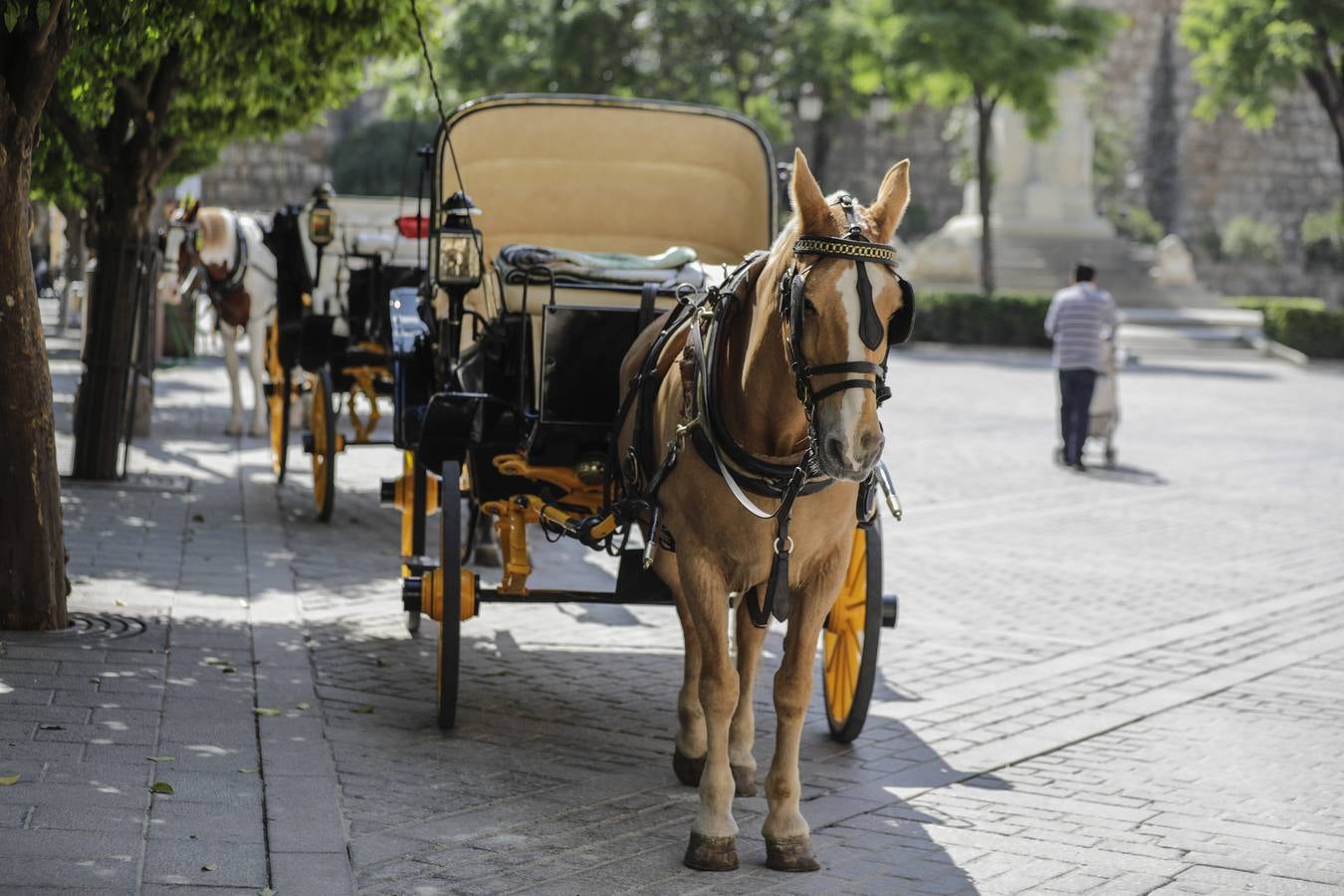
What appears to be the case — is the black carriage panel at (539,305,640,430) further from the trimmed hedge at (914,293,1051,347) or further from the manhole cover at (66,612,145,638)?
the trimmed hedge at (914,293,1051,347)

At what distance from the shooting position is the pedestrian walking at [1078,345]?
1680cm

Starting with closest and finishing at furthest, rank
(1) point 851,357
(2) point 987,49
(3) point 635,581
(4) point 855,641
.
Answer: (1) point 851,357, (3) point 635,581, (4) point 855,641, (2) point 987,49

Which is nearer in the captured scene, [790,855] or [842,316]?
[842,316]

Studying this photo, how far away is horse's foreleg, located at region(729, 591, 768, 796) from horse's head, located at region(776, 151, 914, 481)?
3.30ft

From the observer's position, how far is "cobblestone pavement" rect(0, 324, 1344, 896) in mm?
5309

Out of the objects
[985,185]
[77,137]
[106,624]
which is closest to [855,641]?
[106,624]

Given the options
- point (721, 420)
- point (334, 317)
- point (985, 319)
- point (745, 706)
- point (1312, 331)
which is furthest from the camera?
point (985, 319)

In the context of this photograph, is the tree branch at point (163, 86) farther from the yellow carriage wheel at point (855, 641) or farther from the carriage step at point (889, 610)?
the carriage step at point (889, 610)

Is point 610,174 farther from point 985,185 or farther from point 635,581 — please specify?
point 985,185

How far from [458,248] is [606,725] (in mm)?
1856

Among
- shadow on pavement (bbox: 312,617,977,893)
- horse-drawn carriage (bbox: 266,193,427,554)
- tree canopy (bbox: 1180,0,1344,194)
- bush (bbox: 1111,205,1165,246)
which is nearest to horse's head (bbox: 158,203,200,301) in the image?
horse-drawn carriage (bbox: 266,193,427,554)

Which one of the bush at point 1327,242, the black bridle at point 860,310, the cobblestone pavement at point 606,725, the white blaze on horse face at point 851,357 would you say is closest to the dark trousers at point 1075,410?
the cobblestone pavement at point 606,725

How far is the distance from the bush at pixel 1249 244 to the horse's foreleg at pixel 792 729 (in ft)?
170

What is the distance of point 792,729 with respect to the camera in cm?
546
